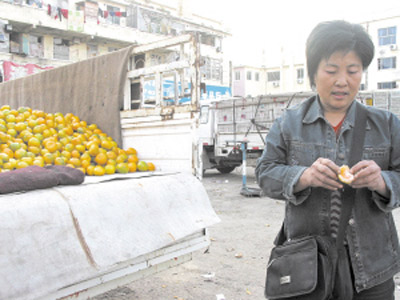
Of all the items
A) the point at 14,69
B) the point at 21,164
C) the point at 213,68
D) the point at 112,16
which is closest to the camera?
the point at 21,164

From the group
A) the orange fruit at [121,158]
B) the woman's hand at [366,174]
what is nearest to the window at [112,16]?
the orange fruit at [121,158]

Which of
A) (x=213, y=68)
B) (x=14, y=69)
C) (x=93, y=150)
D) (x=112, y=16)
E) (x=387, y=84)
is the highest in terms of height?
(x=112, y=16)

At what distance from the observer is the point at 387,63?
99.6 feet

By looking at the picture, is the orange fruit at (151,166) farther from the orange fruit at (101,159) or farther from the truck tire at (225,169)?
the truck tire at (225,169)

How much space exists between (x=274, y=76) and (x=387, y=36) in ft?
47.1

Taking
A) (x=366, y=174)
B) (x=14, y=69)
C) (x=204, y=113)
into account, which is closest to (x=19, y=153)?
(x=366, y=174)

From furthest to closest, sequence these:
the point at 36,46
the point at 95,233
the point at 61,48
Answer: the point at 61,48
the point at 36,46
the point at 95,233

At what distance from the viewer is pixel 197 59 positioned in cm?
358

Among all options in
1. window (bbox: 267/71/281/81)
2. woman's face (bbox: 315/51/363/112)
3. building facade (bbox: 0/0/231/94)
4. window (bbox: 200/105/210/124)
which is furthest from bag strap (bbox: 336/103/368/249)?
window (bbox: 267/71/281/81)

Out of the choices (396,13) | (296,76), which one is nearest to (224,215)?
(396,13)

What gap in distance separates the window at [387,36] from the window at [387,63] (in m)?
1.36

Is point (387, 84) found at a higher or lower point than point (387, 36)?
lower

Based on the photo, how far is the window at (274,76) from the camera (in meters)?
42.6

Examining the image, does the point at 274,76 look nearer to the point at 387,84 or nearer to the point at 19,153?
the point at 387,84
